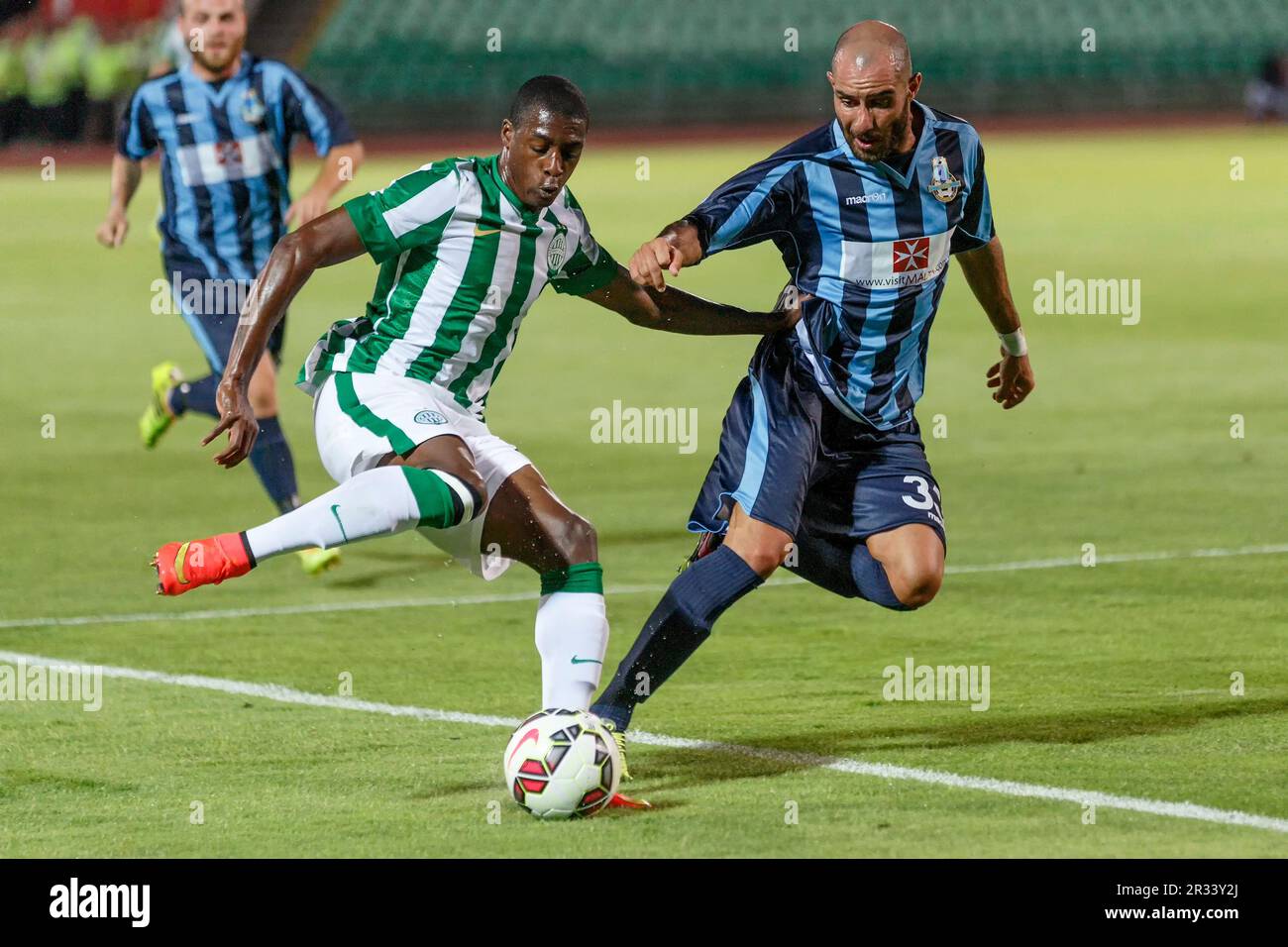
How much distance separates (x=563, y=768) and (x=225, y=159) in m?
5.12

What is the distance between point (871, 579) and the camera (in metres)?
6.03

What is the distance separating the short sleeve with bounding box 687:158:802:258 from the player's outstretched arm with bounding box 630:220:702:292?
70 mm

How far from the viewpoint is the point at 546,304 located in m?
19.5

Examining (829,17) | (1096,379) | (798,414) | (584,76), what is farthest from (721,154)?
(798,414)

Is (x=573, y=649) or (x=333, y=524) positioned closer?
(x=333, y=524)

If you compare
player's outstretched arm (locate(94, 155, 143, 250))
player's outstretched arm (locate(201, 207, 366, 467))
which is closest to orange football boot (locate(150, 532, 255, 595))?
player's outstretched arm (locate(201, 207, 366, 467))

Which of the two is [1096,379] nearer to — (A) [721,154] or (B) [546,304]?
(B) [546,304]

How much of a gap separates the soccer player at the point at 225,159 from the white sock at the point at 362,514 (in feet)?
13.1

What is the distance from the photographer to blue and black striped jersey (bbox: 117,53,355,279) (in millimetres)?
9445

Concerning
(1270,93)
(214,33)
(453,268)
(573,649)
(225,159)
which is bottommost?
(573,649)

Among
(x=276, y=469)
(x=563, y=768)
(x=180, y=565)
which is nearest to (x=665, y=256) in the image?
(x=563, y=768)

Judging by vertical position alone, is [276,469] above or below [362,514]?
above

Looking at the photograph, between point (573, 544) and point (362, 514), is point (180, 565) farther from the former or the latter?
point (573, 544)

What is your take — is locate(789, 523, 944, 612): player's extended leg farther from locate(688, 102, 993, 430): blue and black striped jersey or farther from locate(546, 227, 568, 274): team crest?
locate(546, 227, 568, 274): team crest
